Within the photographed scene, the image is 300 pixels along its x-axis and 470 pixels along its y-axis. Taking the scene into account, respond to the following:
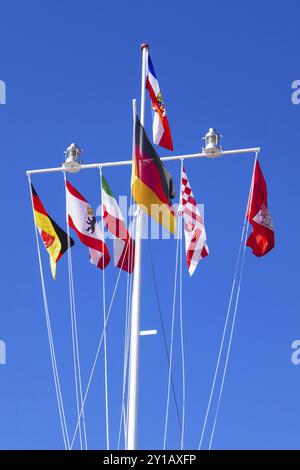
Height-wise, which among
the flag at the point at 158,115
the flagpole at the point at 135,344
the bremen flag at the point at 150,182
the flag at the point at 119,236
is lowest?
the flagpole at the point at 135,344

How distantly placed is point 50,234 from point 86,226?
2.63ft

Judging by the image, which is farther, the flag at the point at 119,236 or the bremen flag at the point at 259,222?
the bremen flag at the point at 259,222

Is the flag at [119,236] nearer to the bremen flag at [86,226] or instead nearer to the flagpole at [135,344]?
the bremen flag at [86,226]

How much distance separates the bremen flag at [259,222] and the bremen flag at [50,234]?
142 inches

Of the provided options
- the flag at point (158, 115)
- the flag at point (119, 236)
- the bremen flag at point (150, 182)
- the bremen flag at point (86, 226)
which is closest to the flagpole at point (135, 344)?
the bremen flag at point (150, 182)

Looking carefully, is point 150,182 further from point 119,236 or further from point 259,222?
point 259,222

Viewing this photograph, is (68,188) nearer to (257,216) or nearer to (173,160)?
(173,160)

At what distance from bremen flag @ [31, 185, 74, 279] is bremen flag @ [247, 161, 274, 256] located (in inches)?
142

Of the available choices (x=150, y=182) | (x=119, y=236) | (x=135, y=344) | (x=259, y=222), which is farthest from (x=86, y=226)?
(x=259, y=222)

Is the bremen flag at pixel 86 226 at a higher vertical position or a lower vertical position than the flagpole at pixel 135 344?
higher

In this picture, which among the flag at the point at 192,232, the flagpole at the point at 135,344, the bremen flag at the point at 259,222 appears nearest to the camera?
the flagpole at the point at 135,344

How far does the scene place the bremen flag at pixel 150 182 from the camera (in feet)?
36.1
